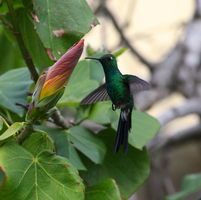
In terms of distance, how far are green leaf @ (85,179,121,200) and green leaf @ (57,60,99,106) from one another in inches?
7.2

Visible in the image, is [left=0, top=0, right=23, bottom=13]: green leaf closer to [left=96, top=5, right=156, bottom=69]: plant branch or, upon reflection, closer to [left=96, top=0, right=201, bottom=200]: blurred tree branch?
[left=96, top=0, right=201, bottom=200]: blurred tree branch

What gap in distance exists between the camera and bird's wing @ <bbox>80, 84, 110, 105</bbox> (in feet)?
1.69

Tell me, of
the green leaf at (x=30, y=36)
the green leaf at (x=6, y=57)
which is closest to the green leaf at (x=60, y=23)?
the green leaf at (x=30, y=36)

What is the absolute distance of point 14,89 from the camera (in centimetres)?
56

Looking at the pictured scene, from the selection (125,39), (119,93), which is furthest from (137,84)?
(125,39)

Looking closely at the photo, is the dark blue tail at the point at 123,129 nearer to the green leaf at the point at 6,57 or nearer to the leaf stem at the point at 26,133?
the leaf stem at the point at 26,133

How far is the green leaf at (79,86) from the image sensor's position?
23.2 inches

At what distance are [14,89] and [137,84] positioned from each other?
0.87ft

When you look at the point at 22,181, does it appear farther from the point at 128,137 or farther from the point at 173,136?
the point at 173,136

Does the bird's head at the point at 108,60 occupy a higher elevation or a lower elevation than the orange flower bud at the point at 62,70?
lower

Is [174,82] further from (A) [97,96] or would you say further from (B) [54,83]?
(B) [54,83]

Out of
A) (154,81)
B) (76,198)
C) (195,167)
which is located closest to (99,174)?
(76,198)

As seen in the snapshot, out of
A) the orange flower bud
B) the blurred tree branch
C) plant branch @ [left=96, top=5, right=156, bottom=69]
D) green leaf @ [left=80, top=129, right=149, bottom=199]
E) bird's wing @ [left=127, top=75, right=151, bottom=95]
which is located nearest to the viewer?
the orange flower bud

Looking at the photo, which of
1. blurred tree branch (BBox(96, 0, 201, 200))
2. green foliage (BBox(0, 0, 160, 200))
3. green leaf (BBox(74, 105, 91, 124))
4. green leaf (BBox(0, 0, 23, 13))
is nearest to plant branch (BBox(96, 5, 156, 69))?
Result: blurred tree branch (BBox(96, 0, 201, 200))
